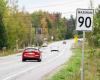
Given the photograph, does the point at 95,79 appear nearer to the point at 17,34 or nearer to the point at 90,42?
the point at 90,42

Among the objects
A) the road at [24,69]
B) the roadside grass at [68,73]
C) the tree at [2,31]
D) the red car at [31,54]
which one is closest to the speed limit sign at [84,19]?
the roadside grass at [68,73]

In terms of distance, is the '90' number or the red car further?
the red car

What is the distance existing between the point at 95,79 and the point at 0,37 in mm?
67176

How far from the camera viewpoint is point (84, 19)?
16.5 meters

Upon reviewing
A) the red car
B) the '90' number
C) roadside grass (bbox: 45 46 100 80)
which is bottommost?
the red car

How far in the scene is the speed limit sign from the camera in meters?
16.4

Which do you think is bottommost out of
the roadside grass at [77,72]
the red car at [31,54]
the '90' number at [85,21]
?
the red car at [31,54]

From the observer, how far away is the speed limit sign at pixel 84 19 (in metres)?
16.4

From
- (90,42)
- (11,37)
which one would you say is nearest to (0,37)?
(11,37)

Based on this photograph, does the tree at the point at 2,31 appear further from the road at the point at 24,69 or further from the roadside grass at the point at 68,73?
the roadside grass at the point at 68,73

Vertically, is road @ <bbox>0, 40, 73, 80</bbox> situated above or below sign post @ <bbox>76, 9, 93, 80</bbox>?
below

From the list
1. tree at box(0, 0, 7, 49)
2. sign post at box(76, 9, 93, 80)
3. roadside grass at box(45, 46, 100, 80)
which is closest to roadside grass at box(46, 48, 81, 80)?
roadside grass at box(45, 46, 100, 80)

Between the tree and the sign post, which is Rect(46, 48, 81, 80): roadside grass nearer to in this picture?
the sign post

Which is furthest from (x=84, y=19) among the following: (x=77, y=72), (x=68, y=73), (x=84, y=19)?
(x=68, y=73)
